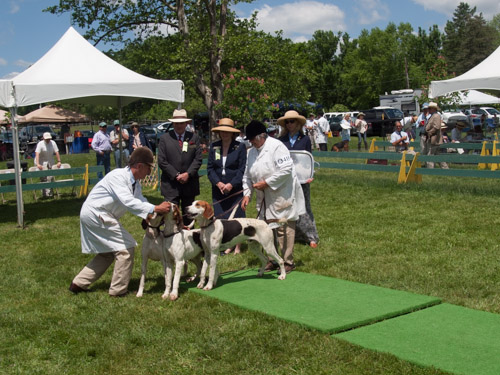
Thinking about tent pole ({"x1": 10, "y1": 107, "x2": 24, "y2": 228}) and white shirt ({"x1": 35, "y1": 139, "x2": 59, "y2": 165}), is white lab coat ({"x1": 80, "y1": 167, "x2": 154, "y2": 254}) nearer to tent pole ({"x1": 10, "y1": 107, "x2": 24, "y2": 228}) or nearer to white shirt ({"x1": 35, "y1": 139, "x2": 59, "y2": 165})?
tent pole ({"x1": 10, "y1": 107, "x2": 24, "y2": 228})

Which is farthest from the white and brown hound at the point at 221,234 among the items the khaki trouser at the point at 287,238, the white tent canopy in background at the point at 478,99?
the white tent canopy in background at the point at 478,99

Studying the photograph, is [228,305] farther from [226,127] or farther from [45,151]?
[45,151]

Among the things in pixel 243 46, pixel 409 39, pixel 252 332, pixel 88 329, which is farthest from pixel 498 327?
pixel 409 39

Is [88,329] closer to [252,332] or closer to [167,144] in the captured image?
[252,332]

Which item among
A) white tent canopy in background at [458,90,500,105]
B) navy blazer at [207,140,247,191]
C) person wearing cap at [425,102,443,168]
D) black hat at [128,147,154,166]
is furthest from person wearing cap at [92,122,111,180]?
white tent canopy in background at [458,90,500,105]

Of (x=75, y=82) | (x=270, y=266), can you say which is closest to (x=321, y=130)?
(x=75, y=82)

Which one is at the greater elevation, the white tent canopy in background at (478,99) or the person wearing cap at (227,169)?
the white tent canopy in background at (478,99)

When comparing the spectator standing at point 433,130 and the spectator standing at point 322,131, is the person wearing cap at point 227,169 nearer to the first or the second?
the spectator standing at point 433,130

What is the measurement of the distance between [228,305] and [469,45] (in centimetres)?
8064

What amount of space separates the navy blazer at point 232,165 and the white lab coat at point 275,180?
71cm

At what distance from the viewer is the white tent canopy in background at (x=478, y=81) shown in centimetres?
1394

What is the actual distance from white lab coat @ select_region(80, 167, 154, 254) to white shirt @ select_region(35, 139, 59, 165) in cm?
940

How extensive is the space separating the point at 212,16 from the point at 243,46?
2156 millimetres

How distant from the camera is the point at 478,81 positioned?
46.5ft
